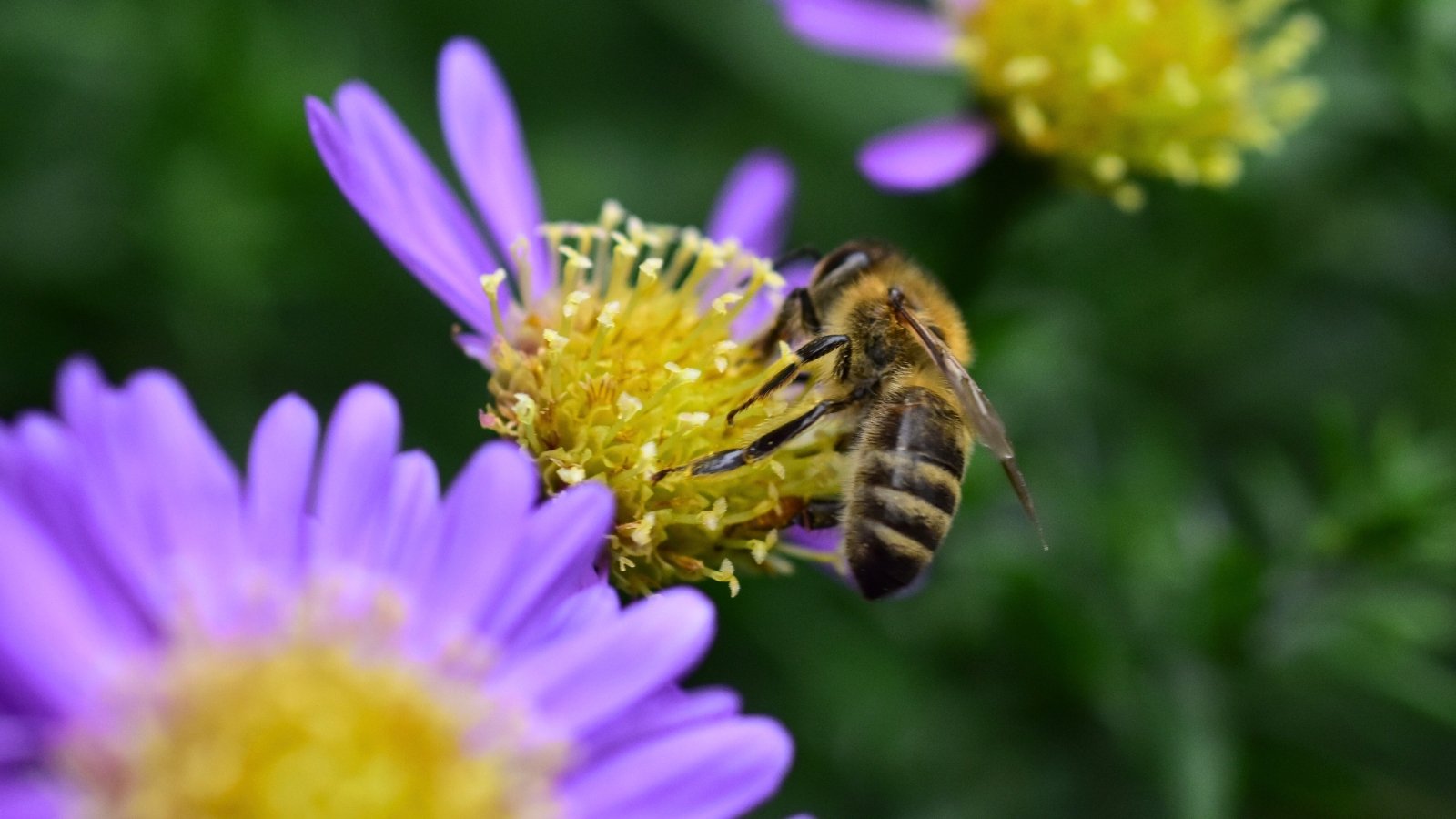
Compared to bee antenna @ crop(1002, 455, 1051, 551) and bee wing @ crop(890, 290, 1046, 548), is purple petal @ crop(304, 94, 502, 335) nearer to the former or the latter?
bee wing @ crop(890, 290, 1046, 548)

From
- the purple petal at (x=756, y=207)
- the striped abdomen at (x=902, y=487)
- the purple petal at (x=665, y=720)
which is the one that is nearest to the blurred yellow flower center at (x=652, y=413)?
the striped abdomen at (x=902, y=487)

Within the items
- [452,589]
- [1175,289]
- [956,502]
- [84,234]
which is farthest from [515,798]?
[1175,289]

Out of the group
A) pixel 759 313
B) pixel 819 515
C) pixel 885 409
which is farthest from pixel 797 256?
pixel 819 515

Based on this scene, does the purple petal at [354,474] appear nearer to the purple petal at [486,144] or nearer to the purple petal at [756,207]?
the purple petal at [486,144]

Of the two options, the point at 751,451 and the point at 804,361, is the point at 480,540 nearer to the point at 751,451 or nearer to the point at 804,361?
the point at 751,451

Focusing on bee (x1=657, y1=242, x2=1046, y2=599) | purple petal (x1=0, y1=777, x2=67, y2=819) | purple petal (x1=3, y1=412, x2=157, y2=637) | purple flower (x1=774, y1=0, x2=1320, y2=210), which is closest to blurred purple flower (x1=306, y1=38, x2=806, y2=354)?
bee (x1=657, y1=242, x2=1046, y2=599)
